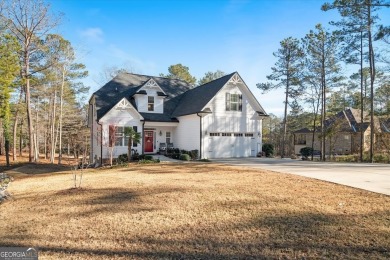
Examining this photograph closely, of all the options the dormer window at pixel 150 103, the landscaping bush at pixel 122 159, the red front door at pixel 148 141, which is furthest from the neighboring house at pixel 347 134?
the landscaping bush at pixel 122 159

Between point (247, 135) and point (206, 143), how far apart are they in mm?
4226

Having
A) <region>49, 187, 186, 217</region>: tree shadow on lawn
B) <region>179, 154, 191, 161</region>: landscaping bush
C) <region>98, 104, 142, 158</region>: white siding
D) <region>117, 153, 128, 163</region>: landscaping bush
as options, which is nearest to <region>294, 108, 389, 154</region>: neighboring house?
<region>179, 154, 191, 161</region>: landscaping bush

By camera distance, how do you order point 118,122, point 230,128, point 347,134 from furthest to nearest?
point 347,134
point 230,128
point 118,122

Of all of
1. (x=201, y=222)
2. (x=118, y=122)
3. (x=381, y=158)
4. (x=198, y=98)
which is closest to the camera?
(x=201, y=222)

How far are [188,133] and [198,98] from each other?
10.9 ft

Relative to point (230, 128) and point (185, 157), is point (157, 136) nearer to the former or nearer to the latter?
point (185, 157)

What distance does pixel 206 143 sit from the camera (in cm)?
2105

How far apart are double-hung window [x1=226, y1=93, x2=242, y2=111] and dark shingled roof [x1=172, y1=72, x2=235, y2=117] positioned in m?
1.28

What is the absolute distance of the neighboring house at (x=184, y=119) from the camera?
68.7 feet

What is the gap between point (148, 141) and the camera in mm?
23125

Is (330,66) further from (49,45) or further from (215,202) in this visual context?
(49,45)

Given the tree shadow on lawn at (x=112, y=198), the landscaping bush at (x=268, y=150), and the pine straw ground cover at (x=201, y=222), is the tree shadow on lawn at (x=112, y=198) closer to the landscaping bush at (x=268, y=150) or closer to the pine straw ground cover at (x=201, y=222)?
the pine straw ground cover at (x=201, y=222)

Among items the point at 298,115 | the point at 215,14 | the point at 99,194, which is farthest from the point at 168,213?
the point at 298,115

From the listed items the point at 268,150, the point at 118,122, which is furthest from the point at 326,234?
the point at 268,150
